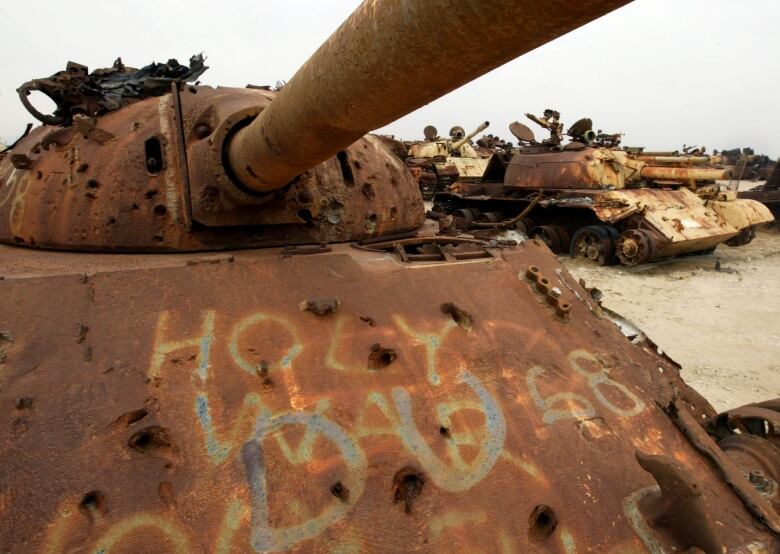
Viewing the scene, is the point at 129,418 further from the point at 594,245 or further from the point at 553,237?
the point at 553,237

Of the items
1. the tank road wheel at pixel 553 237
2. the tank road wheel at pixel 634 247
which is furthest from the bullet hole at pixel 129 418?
the tank road wheel at pixel 553 237

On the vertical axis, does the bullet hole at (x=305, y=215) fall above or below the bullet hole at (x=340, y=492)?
above

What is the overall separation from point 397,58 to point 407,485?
1570 mm

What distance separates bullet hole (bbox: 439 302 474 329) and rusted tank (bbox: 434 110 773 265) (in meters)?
7.96

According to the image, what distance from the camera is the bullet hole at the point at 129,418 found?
2.01 meters

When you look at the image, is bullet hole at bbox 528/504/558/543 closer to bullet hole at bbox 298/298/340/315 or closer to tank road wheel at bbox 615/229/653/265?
bullet hole at bbox 298/298/340/315

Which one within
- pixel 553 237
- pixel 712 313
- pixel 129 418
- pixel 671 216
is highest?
pixel 129 418

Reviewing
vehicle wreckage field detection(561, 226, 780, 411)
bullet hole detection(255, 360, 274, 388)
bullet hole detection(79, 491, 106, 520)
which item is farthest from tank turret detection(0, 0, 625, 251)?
vehicle wreckage field detection(561, 226, 780, 411)

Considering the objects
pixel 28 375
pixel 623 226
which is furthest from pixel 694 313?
pixel 28 375

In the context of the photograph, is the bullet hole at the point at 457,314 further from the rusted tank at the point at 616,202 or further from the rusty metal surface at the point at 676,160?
the rusty metal surface at the point at 676,160

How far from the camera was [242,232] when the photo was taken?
3.08 meters

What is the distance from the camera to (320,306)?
252 cm

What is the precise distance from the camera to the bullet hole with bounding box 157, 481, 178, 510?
188cm

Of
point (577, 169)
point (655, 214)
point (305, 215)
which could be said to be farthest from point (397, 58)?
point (577, 169)
